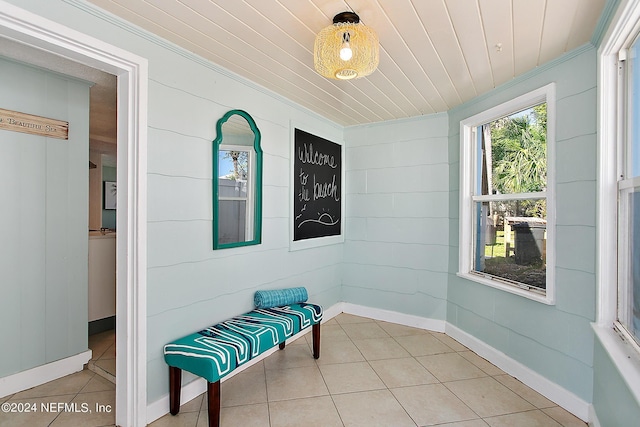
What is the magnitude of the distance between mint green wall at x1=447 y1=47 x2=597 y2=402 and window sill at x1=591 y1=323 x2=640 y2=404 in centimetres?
25

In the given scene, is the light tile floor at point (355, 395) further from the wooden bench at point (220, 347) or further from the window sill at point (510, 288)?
the window sill at point (510, 288)

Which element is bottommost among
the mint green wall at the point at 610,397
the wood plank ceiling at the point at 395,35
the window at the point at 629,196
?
the mint green wall at the point at 610,397

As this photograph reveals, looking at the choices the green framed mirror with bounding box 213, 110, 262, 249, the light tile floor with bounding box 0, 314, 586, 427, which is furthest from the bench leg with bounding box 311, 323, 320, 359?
the green framed mirror with bounding box 213, 110, 262, 249

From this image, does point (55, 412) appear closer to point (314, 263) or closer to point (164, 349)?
point (164, 349)

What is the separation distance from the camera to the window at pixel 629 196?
1.55m

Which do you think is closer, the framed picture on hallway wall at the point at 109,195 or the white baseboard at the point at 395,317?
the white baseboard at the point at 395,317

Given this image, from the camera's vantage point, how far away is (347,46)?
1.60m

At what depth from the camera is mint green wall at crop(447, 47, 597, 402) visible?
78.4 inches

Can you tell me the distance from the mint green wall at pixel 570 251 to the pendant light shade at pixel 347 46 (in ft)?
4.57

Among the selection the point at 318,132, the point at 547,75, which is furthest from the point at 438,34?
the point at 318,132

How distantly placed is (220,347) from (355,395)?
1.02 m

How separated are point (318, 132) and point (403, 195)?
116 centimetres

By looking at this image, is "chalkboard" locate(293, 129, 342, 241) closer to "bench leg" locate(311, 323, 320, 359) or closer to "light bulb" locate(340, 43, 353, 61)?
"bench leg" locate(311, 323, 320, 359)

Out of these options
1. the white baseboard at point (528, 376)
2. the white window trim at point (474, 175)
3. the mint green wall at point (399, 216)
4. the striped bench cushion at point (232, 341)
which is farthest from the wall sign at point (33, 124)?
the white baseboard at point (528, 376)
